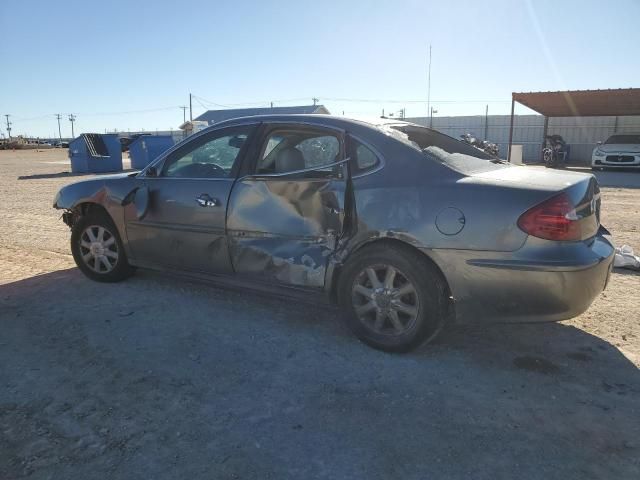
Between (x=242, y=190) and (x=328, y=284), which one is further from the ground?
(x=242, y=190)

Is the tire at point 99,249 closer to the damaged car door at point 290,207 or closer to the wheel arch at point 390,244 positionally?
the damaged car door at point 290,207

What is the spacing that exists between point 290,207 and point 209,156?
1043 millimetres

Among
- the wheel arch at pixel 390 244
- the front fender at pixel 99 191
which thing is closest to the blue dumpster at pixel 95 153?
the front fender at pixel 99 191

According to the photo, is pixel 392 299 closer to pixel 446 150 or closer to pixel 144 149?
pixel 446 150

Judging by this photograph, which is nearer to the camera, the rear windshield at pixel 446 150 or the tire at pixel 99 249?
the rear windshield at pixel 446 150

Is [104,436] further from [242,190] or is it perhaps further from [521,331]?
[521,331]

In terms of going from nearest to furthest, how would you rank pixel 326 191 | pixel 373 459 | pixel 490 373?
pixel 373 459 → pixel 490 373 → pixel 326 191

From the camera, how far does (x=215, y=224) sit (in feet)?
13.2

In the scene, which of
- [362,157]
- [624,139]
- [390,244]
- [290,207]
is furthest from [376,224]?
[624,139]

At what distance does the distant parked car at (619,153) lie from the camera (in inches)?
766

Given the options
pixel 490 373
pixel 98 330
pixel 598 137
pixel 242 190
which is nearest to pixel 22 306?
pixel 98 330

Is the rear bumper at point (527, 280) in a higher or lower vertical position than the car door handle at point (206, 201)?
lower

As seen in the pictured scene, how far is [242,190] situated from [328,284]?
1007 millimetres

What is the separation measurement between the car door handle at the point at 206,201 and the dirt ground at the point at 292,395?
89 cm
